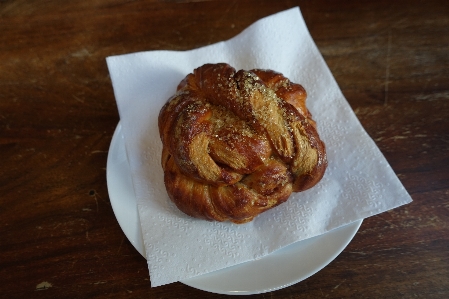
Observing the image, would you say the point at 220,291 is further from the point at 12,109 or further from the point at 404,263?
the point at 12,109

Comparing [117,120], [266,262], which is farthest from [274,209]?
[117,120]

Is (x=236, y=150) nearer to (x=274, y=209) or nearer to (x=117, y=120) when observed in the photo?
(x=274, y=209)

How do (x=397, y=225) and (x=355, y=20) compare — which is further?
(x=355, y=20)

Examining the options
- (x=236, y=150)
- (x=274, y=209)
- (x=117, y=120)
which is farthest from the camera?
(x=117, y=120)

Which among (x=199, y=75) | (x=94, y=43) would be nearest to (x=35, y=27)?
(x=94, y=43)

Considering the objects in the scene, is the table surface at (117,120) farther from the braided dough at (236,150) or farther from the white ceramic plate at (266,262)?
the braided dough at (236,150)
